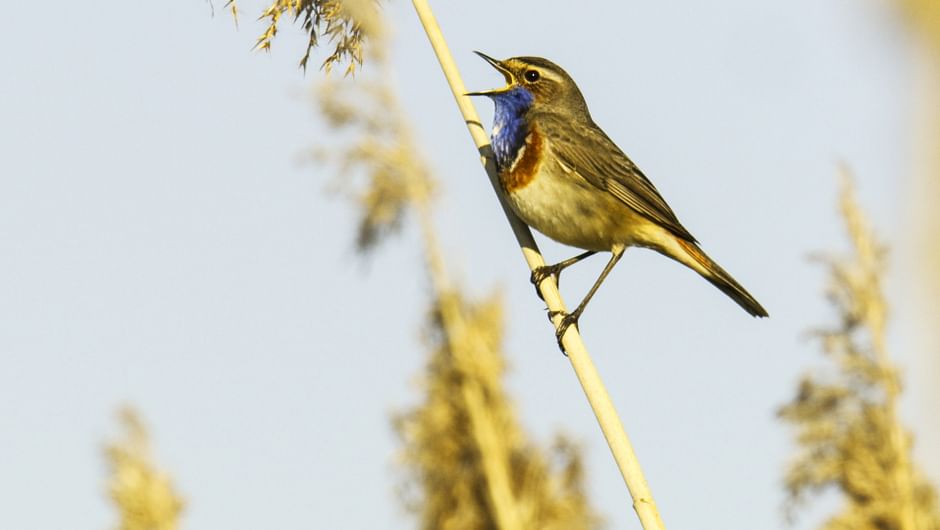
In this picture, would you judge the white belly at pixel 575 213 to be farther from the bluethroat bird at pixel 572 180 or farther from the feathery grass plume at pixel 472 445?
the feathery grass plume at pixel 472 445

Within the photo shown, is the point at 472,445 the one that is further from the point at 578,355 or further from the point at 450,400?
the point at 578,355

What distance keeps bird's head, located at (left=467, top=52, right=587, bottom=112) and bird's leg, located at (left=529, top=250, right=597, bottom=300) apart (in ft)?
2.17

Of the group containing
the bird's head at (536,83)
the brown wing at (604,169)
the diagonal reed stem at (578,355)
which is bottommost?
the diagonal reed stem at (578,355)

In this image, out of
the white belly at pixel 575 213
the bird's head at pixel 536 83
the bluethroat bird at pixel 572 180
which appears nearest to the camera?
the white belly at pixel 575 213

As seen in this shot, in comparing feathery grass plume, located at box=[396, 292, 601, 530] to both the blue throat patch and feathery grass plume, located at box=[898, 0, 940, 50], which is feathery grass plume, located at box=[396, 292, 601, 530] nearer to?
the blue throat patch

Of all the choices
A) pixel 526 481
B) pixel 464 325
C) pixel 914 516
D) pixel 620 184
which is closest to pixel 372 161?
pixel 464 325

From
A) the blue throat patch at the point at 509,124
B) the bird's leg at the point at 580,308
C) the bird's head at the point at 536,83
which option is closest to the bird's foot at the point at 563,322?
the bird's leg at the point at 580,308

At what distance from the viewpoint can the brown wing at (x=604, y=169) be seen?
21.6 feet

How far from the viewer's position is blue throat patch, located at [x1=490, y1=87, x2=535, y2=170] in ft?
20.6

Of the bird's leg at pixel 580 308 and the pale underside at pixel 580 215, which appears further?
the pale underside at pixel 580 215

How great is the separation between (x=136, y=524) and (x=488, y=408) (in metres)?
4.51

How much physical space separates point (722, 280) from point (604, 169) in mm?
715

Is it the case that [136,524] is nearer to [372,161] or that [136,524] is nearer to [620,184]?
[620,184]

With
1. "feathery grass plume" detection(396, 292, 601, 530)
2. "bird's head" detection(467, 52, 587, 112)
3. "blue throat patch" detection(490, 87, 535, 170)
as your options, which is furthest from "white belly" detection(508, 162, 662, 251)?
"feathery grass plume" detection(396, 292, 601, 530)
